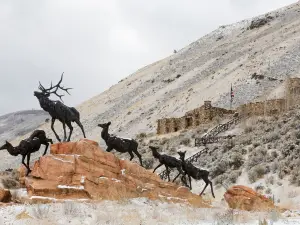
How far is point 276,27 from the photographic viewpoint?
86500 mm

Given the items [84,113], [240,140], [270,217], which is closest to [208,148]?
[240,140]

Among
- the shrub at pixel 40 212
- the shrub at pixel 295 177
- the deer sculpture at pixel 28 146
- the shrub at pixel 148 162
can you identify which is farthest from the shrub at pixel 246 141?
the shrub at pixel 40 212

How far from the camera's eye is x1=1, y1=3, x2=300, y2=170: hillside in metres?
63.4

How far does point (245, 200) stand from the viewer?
2017 centimetres

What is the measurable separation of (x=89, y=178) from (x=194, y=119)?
35.4 m

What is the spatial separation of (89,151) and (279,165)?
15308 mm

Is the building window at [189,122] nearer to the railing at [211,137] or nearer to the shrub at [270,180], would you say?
the railing at [211,137]

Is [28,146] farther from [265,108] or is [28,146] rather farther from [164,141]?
[265,108]

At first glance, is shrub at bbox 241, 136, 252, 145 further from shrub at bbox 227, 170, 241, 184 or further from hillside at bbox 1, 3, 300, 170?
hillside at bbox 1, 3, 300, 170

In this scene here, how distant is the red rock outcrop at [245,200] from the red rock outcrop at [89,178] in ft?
5.30

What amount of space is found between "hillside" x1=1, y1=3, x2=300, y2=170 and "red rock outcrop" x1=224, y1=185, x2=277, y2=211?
36.6m

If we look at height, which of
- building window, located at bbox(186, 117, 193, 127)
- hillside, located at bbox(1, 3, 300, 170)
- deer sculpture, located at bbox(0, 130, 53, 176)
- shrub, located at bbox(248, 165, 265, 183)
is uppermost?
hillside, located at bbox(1, 3, 300, 170)

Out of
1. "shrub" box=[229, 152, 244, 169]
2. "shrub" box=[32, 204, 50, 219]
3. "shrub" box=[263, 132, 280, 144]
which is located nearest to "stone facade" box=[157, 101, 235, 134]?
"shrub" box=[263, 132, 280, 144]

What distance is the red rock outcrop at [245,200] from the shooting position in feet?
64.1
